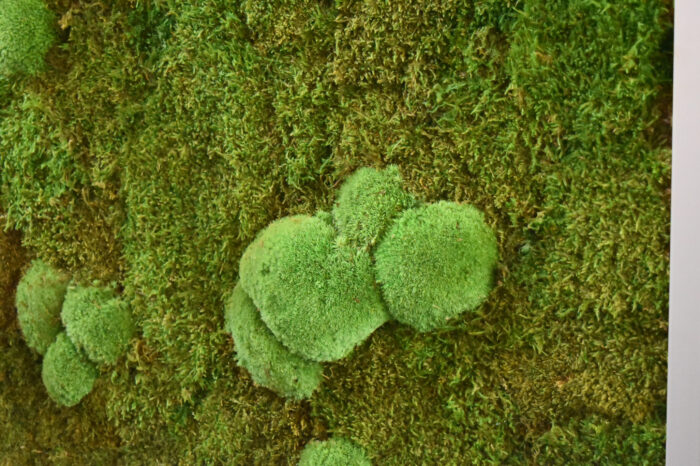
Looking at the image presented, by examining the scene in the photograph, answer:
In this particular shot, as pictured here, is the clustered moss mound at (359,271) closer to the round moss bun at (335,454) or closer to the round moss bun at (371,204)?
the round moss bun at (371,204)

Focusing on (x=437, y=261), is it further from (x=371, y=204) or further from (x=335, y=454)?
(x=335, y=454)

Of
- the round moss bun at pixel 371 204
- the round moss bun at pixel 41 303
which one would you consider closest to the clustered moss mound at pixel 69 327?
the round moss bun at pixel 41 303

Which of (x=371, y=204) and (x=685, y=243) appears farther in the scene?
(x=371, y=204)

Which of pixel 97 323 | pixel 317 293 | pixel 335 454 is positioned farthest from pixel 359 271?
pixel 97 323

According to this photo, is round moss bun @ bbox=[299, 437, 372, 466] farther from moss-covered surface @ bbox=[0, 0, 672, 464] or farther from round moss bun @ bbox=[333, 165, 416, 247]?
round moss bun @ bbox=[333, 165, 416, 247]

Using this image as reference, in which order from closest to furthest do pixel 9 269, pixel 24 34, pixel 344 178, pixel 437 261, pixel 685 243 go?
pixel 685 243
pixel 437 261
pixel 344 178
pixel 24 34
pixel 9 269

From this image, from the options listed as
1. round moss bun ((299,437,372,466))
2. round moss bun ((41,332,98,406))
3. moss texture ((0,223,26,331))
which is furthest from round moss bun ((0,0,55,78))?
round moss bun ((299,437,372,466))
